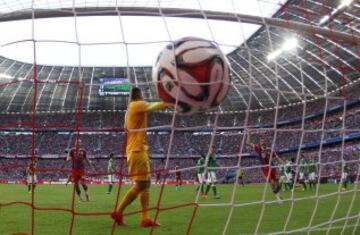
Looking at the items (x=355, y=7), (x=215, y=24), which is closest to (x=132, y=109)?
(x=215, y=24)

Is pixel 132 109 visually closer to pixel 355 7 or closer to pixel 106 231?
pixel 106 231

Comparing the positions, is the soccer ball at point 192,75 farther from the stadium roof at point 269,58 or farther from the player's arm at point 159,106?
the stadium roof at point 269,58

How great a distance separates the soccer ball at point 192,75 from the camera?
3646 millimetres

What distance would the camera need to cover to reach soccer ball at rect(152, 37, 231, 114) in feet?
12.0

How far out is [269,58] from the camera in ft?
20.4

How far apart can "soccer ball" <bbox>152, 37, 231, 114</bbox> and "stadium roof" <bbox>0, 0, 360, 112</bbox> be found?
216 mm

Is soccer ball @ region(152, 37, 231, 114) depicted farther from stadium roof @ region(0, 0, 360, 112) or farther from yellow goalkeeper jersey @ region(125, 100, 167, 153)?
yellow goalkeeper jersey @ region(125, 100, 167, 153)

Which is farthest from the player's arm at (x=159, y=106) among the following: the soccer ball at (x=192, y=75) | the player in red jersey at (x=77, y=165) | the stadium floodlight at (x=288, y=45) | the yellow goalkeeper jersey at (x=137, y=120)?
the stadium floodlight at (x=288, y=45)

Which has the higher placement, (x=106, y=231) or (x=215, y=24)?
(x=215, y=24)

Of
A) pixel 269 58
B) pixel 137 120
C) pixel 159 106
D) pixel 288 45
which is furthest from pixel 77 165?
pixel 159 106

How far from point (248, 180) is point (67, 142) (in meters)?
17.3

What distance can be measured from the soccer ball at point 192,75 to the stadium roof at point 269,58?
0.22 metres

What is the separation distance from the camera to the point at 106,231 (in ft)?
19.8

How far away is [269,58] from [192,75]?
2812mm
